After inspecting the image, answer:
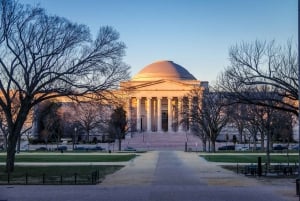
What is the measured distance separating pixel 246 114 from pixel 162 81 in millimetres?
88557

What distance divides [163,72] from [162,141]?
42.8 m

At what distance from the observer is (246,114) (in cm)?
5216

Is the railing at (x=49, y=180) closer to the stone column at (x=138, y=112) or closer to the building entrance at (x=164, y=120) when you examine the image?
the stone column at (x=138, y=112)

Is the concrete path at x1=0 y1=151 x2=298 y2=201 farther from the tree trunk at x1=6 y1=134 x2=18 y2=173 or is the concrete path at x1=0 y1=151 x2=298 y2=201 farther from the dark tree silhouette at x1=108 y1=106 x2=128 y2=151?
the dark tree silhouette at x1=108 y1=106 x2=128 y2=151

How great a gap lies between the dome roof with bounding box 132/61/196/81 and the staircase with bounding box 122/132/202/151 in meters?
28.1

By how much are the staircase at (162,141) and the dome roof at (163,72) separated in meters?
28.1

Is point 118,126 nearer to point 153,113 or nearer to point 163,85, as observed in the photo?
point 163,85

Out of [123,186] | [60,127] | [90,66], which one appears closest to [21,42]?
[90,66]

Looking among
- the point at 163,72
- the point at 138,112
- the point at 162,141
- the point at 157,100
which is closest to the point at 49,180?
the point at 162,141

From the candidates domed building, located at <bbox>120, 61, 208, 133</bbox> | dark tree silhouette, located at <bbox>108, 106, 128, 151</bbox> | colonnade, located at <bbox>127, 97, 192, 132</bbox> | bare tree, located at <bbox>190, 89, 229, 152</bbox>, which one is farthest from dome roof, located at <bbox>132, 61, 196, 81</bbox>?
bare tree, located at <bbox>190, 89, 229, 152</bbox>

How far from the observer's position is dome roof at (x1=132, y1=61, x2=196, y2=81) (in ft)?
502

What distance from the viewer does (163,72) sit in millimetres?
155125

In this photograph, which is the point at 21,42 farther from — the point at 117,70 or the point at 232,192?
the point at 232,192

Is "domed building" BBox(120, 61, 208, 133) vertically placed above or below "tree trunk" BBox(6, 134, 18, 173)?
above
